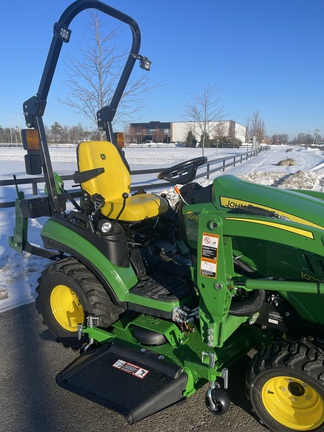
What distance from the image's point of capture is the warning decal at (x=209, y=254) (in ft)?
6.98

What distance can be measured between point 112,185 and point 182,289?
127cm

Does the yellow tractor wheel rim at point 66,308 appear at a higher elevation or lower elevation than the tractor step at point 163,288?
lower

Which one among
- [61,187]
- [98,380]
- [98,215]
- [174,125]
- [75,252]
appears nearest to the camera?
[98,380]

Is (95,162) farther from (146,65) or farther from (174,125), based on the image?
(174,125)

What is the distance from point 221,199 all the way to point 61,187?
1.64 metres

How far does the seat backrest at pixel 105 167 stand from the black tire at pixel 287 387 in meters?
1.92

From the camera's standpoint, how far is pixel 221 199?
2.52 m

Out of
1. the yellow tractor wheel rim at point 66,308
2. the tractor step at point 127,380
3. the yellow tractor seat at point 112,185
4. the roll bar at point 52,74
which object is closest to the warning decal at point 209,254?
the tractor step at point 127,380

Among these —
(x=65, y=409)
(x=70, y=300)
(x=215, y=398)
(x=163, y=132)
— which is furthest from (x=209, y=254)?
(x=163, y=132)

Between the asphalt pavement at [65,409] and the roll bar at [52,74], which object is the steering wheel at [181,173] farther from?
the asphalt pavement at [65,409]

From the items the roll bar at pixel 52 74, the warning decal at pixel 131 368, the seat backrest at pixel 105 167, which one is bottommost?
the warning decal at pixel 131 368

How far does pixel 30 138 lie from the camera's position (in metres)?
3.11

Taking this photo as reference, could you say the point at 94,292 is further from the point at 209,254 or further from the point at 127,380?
the point at 209,254

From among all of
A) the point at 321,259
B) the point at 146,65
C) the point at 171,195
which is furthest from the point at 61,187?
the point at 171,195
